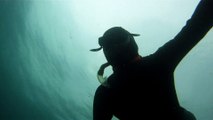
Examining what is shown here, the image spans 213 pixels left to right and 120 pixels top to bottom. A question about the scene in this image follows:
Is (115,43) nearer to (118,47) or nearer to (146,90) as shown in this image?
(118,47)

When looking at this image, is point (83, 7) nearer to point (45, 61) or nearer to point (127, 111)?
point (45, 61)

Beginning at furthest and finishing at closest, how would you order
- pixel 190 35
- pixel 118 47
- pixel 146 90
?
pixel 118 47
pixel 146 90
pixel 190 35

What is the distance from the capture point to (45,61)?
23.8 metres

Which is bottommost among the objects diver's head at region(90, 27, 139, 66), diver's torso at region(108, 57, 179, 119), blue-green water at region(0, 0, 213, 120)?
diver's torso at region(108, 57, 179, 119)

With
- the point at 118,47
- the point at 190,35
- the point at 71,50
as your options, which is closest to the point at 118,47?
the point at 118,47

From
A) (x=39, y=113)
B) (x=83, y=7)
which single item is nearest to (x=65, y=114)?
(x=39, y=113)

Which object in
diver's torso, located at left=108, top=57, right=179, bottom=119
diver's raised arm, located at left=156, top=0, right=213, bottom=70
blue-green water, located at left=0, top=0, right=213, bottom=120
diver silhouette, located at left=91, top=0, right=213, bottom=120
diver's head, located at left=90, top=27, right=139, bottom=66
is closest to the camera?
diver's raised arm, located at left=156, top=0, right=213, bottom=70

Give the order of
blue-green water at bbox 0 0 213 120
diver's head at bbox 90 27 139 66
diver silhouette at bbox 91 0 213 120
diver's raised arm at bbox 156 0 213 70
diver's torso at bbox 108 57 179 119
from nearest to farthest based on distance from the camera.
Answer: diver's raised arm at bbox 156 0 213 70, diver silhouette at bbox 91 0 213 120, diver's torso at bbox 108 57 179 119, diver's head at bbox 90 27 139 66, blue-green water at bbox 0 0 213 120

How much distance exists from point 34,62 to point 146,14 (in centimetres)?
1482

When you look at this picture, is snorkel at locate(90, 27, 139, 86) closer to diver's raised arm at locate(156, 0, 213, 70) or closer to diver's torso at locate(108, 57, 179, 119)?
diver's torso at locate(108, 57, 179, 119)

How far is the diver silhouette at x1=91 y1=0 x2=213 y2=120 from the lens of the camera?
1.91m

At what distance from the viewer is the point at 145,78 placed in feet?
7.08

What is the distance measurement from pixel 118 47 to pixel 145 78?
16.4 inches

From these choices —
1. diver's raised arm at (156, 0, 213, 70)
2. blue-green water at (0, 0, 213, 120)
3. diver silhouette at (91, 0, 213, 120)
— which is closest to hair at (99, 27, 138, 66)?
diver silhouette at (91, 0, 213, 120)
